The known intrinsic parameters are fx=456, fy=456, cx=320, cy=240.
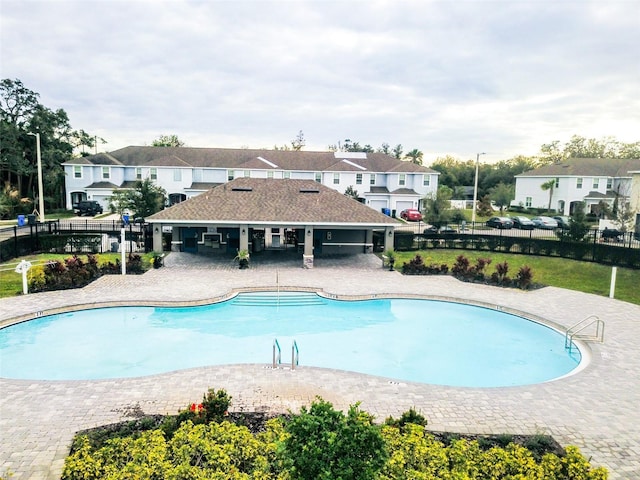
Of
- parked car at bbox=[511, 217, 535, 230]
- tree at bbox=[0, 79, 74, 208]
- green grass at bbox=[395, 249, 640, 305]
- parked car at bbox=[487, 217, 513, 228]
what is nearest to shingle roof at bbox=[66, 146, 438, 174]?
tree at bbox=[0, 79, 74, 208]

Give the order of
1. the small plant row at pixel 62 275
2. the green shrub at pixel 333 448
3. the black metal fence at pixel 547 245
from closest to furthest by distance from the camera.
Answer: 1. the green shrub at pixel 333 448
2. the small plant row at pixel 62 275
3. the black metal fence at pixel 547 245

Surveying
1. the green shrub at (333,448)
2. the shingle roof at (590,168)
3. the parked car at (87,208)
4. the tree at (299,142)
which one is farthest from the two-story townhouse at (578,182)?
the green shrub at (333,448)

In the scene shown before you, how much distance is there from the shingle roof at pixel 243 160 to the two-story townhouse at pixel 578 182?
1581 cm

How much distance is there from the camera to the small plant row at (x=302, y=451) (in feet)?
21.6

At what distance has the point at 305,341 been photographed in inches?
701

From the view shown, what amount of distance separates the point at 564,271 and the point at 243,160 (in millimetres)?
37090

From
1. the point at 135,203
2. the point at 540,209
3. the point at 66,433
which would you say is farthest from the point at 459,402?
the point at 540,209

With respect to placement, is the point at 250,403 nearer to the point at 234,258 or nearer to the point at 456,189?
the point at 234,258

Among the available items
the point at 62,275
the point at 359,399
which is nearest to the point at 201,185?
the point at 62,275

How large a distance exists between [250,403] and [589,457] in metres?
7.34

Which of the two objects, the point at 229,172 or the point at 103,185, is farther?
the point at 229,172

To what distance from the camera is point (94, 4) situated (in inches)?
782

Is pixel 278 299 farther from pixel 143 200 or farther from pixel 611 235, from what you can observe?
pixel 611 235

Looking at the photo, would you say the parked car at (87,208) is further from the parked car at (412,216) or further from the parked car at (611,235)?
the parked car at (611,235)
